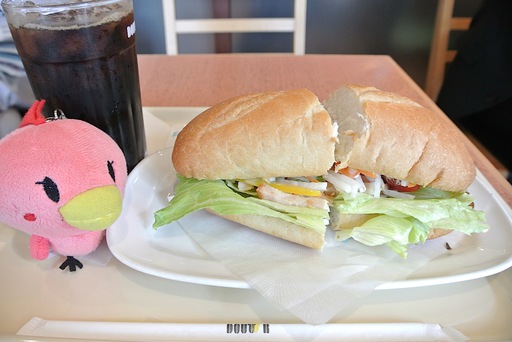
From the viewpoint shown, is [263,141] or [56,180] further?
[263,141]

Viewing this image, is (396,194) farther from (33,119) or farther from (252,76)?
(252,76)

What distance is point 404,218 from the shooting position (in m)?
0.90

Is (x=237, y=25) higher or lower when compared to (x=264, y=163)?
lower

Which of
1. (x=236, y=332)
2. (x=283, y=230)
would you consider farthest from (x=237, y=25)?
(x=236, y=332)

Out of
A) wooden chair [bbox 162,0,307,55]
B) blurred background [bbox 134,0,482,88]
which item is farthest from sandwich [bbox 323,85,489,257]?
blurred background [bbox 134,0,482,88]

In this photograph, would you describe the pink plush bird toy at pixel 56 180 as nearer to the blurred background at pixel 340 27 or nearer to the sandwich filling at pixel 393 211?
the sandwich filling at pixel 393 211

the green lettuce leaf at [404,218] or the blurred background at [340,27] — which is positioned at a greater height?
the green lettuce leaf at [404,218]

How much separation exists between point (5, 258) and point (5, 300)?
0.11 metres

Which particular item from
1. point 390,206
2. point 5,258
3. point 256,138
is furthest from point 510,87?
point 5,258

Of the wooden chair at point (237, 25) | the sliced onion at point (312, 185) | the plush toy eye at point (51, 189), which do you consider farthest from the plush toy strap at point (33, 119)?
the wooden chair at point (237, 25)

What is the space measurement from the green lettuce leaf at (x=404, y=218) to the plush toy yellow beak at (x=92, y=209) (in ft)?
1.44

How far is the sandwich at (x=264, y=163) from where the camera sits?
88 cm

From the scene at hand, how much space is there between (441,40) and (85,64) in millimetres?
2156

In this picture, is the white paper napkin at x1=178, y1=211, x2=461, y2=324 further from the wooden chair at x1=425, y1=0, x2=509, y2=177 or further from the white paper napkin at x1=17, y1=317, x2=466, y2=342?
the wooden chair at x1=425, y1=0, x2=509, y2=177
